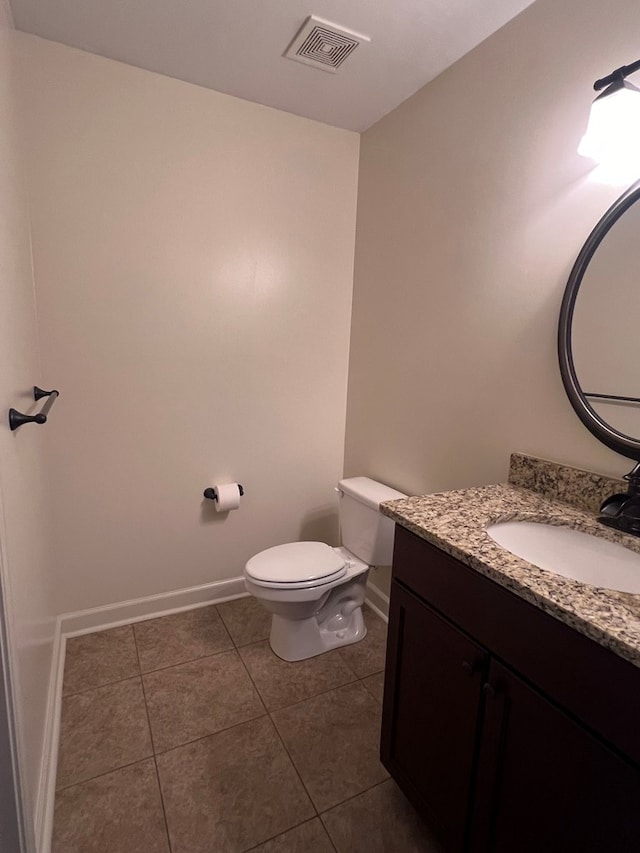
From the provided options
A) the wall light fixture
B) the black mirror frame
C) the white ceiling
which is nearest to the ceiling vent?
the white ceiling

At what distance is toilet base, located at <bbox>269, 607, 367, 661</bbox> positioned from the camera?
1871mm

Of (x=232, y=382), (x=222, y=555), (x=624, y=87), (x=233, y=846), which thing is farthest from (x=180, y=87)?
(x=233, y=846)

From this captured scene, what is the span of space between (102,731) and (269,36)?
248 centimetres

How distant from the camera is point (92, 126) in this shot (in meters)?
1.68

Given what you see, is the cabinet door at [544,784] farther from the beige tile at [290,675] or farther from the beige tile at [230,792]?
the beige tile at [290,675]

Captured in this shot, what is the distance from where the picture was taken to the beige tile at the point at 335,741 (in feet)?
4.43

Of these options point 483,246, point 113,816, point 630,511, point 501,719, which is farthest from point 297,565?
point 483,246

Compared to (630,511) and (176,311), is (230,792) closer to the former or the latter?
(630,511)

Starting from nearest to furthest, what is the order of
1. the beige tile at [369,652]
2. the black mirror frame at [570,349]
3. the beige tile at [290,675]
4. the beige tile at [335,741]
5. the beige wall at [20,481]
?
the beige wall at [20,481] < the black mirror frame at [570,349] < the beige tile at [335,741] < the beige tile at [290,675] < the beige tile at [369,652]

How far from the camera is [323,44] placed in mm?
1538

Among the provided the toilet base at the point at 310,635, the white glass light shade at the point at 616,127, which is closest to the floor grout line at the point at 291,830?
the toilet base at the point at 310,635

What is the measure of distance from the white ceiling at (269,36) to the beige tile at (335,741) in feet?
7.83

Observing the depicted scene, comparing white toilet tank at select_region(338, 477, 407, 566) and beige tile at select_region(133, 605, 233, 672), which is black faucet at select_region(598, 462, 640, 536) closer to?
white toilet tank at select_region(338, 477, 407, 566)

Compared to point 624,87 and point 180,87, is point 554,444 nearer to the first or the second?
point 624,87
